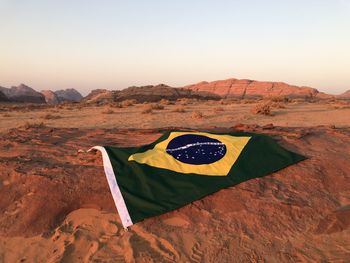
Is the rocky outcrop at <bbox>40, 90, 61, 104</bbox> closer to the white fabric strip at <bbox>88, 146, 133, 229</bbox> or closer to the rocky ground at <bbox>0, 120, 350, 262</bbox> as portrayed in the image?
the white fabric strip at <bbox>88, 146, 133, 229</bbox>

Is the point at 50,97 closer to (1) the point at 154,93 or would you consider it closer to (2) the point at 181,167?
(1) the point at 154,93

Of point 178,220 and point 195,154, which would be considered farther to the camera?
point 195,154

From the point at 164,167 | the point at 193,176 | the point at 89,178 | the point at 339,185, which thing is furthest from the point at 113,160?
the point at 339,185

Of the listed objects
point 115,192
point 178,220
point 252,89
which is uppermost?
point 115,192

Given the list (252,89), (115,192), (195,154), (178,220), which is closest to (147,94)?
(252,89)

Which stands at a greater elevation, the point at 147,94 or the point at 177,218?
the point at 177,218

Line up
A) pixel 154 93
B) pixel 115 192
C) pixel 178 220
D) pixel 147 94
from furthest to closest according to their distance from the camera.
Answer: pixel 154 93, pixel 147 94, pixel 115 192, pixel 178 220

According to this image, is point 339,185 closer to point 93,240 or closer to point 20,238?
point 93,240
